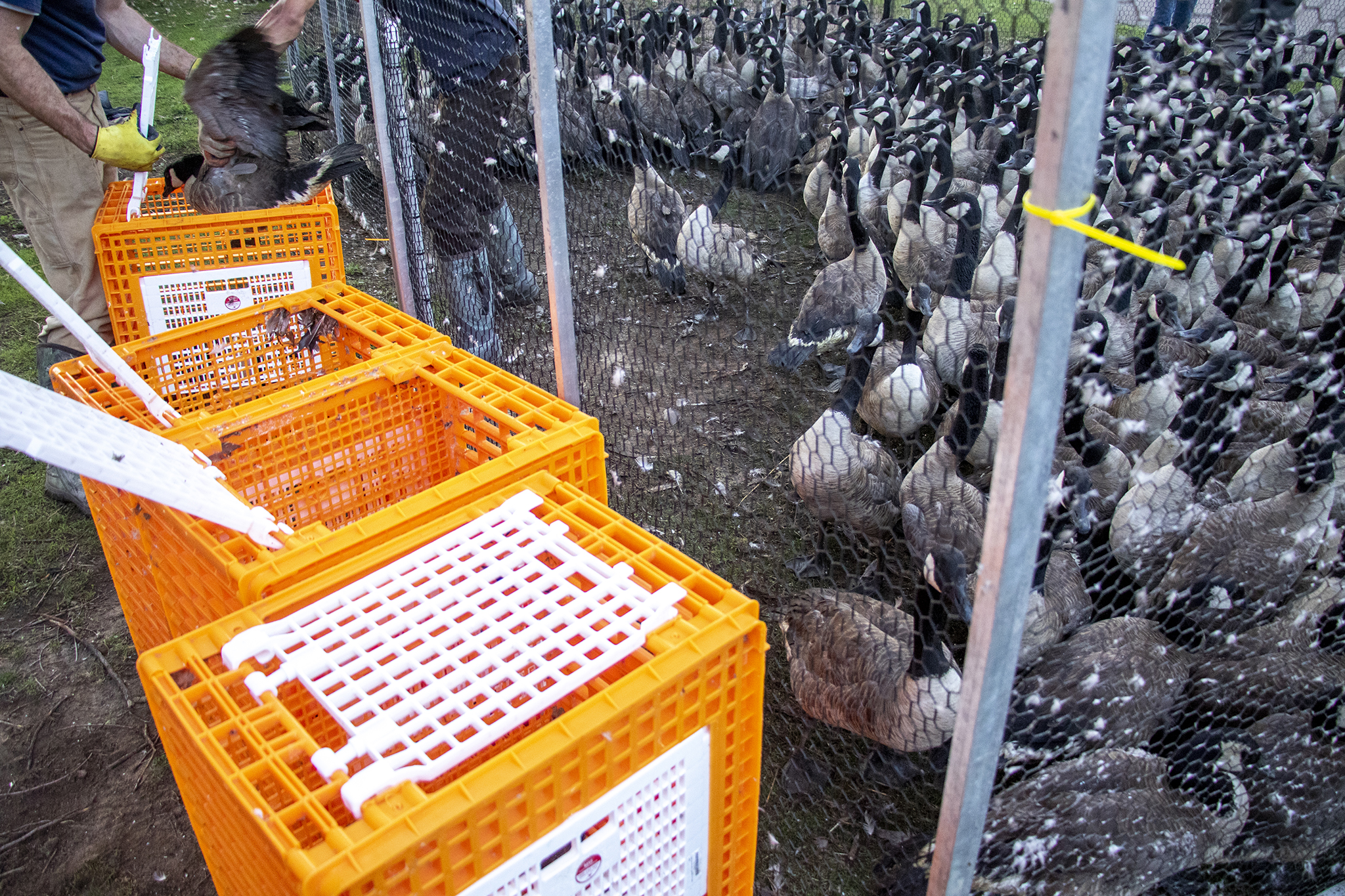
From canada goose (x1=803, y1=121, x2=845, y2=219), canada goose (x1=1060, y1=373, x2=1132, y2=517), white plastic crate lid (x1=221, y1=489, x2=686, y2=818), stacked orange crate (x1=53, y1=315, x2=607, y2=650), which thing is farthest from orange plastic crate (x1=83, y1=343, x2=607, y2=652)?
canada goose (x1=803, y1=121, x2=845, y2=219)

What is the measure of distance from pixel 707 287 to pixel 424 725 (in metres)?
4.07

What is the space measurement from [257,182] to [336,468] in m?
1.34

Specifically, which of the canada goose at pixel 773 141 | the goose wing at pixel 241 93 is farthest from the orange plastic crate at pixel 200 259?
the canada goose at pixel 773 141

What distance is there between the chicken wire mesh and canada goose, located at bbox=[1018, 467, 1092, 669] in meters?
0.01

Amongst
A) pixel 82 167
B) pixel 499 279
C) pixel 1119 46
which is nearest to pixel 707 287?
pixel 499 279

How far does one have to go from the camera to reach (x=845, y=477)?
9.78ft

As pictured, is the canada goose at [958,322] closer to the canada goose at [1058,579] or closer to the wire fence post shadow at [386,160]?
the canada goose at [1058,579]

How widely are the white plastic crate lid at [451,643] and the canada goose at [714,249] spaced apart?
3360 millimetres

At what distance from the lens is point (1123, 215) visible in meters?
4.38

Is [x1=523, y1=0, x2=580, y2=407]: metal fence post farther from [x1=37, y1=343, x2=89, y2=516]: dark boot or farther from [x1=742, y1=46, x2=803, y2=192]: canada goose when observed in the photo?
[x1=742, y1=46, x2=803, y2=192]: canada goose

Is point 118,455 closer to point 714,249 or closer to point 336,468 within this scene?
point 336,468

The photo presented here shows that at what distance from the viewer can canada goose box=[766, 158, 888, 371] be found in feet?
13.5

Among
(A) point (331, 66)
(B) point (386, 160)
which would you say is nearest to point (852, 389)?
(B) point (386, 160)

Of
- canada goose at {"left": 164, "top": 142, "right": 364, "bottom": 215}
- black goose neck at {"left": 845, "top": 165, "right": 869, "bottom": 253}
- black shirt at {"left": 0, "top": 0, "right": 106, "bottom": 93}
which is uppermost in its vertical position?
black shirt at {"left": 0, "top": 0, "right": 106, "bottom": 93}
